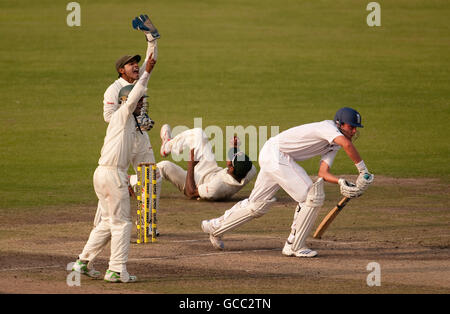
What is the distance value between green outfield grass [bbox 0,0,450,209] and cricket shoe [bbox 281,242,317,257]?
4810mm

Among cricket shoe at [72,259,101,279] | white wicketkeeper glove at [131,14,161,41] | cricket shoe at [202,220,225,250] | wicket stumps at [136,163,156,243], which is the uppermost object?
white wicketkeeper glove at [131,14,161,41]

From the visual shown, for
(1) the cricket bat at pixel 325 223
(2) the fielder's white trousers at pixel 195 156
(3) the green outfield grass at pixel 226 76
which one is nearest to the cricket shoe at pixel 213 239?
(1) the cricket bat at pixel 325 223

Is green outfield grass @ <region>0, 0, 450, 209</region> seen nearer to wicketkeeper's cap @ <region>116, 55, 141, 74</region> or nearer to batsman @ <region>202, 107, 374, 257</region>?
wicketkeeper's cap @ <region>116, 55, 141, 74</region>

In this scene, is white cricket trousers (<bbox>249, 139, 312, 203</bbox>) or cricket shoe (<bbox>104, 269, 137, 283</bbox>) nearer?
cricket shoe (<bbox>104, 269, 137, 283</bbox>)

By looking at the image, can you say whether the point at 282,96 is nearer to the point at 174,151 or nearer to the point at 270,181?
the point at 174,151

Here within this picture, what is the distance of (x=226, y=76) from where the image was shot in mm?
28250

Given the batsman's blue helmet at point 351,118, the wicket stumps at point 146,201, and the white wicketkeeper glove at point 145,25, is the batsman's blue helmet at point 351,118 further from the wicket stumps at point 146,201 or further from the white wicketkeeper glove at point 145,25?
the wicket stumps at point 146,201

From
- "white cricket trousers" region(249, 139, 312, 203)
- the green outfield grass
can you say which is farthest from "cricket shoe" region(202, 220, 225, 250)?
the green outfield grass

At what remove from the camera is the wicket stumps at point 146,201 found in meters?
11.8

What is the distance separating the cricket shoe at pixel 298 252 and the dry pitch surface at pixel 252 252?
112 millimetres

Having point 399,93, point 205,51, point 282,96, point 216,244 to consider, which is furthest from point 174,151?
point 205,51

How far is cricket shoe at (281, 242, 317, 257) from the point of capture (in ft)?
36.2

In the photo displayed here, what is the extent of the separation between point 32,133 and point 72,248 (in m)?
11.0

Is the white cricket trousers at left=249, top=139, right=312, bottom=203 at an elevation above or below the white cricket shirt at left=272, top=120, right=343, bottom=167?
below
